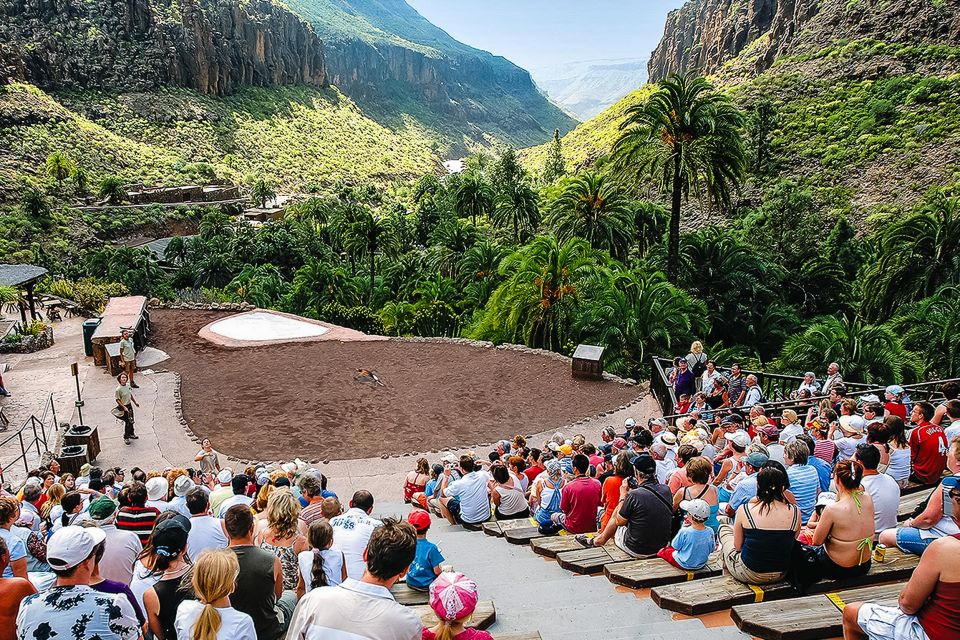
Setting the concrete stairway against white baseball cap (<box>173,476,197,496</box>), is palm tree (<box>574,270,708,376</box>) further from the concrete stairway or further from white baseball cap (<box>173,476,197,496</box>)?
white baseball cap (<box>173,476,197,496</box>)

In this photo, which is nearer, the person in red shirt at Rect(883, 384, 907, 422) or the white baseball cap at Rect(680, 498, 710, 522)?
the white baseball cap at Rect(680, 498, 710, 522)

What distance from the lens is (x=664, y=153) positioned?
24.1 meters

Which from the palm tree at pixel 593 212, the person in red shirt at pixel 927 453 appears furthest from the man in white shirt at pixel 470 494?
the palm tree at pixel 593 212

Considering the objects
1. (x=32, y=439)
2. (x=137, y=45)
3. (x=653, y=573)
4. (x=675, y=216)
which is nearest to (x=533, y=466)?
(x=653, y=573)

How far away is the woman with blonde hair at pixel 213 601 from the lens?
385 cm

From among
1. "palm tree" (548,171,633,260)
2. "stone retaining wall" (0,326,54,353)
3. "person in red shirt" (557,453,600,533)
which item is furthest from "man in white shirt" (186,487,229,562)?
"palm tree" (548,171,633,260)

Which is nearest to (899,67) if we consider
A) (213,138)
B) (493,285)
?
(493,285)

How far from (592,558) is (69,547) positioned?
15.8ft

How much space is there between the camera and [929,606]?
13.3 ft

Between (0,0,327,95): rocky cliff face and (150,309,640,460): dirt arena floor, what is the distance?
77123mm

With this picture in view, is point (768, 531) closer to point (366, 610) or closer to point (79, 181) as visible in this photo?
point (366, 610)

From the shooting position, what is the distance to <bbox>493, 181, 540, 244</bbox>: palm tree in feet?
154

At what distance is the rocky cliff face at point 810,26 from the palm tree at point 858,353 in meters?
10.2

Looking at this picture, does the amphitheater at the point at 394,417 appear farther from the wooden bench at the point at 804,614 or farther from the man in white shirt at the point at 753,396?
the man in white shirt at the point at 753,396
